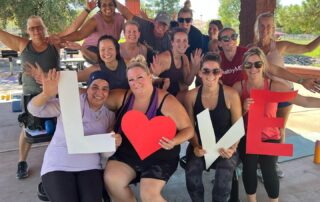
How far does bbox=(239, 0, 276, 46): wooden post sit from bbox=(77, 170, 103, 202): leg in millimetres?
3410

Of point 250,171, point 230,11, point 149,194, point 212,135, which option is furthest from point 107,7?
point 230,11

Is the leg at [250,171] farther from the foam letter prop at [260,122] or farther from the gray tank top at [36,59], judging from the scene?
the gray tank top at [36,59]

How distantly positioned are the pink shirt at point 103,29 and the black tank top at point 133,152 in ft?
4.56

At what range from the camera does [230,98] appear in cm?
249

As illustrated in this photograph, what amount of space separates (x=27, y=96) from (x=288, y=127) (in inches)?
164

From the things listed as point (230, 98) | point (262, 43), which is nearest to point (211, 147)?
point (230, 98)

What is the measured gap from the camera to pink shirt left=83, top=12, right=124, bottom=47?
354cm

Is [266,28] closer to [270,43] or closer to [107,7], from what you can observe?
[270,43]

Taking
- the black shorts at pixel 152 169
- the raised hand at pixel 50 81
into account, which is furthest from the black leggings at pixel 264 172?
the raised hand at pixel 50 81

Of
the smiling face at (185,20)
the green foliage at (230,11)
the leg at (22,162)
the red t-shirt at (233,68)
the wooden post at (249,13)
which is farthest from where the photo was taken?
the green foliage at (230,11)

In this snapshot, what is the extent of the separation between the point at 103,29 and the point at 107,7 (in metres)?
0.26

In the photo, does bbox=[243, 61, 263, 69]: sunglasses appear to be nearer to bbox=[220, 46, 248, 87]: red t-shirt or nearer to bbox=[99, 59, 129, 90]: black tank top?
bbox=[220, 46, 248, 87]: red t-shirt

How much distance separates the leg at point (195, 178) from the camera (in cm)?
244

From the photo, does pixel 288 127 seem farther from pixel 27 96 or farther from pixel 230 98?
pixel 27 96
